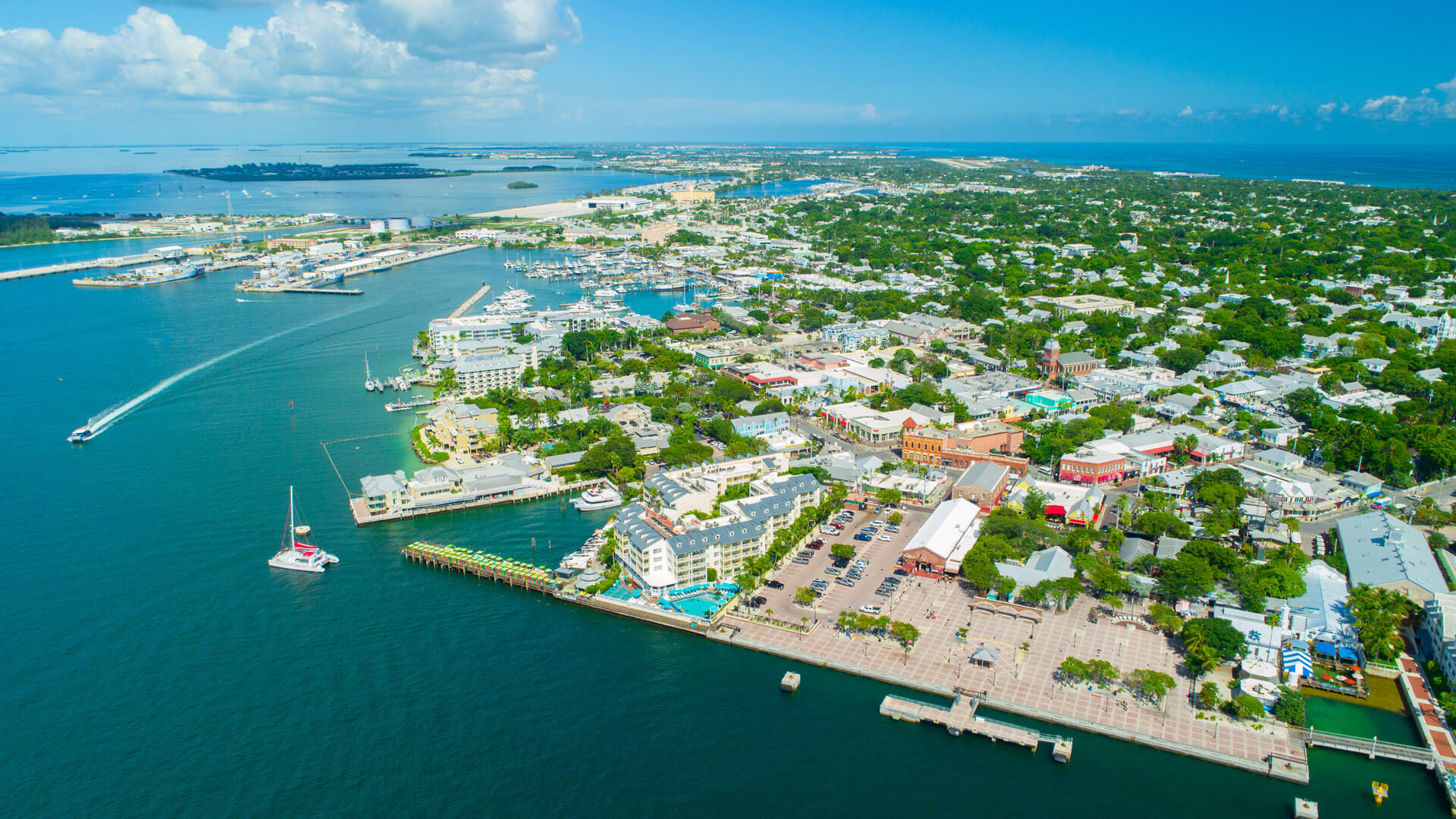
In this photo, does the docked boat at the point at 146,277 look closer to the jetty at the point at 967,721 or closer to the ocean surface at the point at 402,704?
the ocean surface at the point at 402,704

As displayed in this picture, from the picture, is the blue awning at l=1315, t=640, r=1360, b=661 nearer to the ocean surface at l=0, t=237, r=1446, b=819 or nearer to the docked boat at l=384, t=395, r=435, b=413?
the ocean surface at l=0, t=237, r=1446, b=819

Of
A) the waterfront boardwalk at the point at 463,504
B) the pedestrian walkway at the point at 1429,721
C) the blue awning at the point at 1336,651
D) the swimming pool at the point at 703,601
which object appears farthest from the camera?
the waterfront boardwalk at the point at 463,504

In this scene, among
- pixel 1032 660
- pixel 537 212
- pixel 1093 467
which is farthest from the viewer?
pixel 537 212

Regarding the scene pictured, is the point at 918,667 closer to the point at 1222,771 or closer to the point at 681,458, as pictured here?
the point at 1222,771

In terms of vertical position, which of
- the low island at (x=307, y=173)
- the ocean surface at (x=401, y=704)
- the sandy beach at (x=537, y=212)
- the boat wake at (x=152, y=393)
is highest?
the low island at (x=307, y=173)

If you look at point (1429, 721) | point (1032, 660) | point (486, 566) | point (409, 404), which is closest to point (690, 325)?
point (409, 404)

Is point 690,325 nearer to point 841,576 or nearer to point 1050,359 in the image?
point 1050,359

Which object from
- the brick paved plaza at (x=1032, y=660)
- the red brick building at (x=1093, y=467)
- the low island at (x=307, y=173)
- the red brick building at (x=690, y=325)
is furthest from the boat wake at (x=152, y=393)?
the low island at (x=307, y=173)
